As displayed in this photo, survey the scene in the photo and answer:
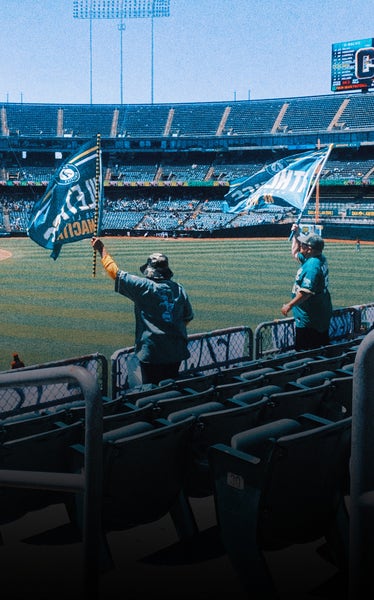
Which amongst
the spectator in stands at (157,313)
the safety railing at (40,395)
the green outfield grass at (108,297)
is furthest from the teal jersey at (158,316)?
the green outfield grass at (108,297)

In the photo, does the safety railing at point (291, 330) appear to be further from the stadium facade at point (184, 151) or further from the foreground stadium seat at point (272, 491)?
the stadium facade at point (184, 151)

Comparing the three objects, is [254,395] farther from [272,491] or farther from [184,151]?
[184,151]

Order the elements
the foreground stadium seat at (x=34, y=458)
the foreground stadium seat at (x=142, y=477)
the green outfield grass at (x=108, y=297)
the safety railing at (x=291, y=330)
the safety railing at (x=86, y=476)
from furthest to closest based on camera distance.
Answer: the green outfield grass at (x=108, y=297) → the safety railing at (x=291, y=330) → the foreground stadium seat at (x=34, y=458) → the foreground stadium seat at (x=142, y=477) → the safety railing at (x=86, y=476)

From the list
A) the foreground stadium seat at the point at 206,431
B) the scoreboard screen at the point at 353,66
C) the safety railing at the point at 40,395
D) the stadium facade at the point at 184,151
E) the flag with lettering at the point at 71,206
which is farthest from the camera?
the scoreboard screen at the point at 353,66

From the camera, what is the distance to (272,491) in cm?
280

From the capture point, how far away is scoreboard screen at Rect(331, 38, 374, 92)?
2731 inches

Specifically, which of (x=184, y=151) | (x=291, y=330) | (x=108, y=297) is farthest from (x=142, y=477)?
(x=184, y=151)

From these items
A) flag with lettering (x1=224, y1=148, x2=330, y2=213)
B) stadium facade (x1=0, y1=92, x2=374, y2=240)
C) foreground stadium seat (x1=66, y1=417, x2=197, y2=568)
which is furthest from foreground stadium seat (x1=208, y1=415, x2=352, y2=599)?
stadium facade (x1=0, y1=92, x2=374, y2=240)

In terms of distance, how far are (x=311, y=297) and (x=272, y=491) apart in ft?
15.0

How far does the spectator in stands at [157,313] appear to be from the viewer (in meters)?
5.66

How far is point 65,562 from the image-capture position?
312cm

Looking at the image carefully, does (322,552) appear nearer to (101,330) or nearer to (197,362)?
(197,362)

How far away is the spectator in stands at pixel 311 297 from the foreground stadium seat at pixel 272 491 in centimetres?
388

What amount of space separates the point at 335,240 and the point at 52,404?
48.0 metres
